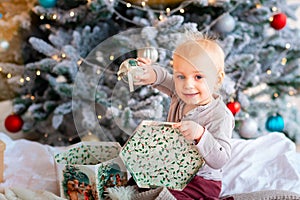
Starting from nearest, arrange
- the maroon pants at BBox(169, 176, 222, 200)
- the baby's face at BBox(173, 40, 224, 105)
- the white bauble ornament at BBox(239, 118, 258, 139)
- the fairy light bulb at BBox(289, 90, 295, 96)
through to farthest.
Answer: the baby's face at BBox(173, 40, 224, 105) → the maroon pants at BBox(169, 176, 222, 200) → the white bauble ornament at BBox(239, 118, 258, 139) → the fairy light bulb at BBox(289, 90, 295, 96)

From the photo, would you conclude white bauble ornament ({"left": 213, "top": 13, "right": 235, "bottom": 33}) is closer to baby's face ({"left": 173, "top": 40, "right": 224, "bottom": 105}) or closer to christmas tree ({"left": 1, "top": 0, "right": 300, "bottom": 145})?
christmas tree ({"left": 1, "top": 0, "right": 300, "bottom": 145})

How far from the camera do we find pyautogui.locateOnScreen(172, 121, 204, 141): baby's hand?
1.18 metres

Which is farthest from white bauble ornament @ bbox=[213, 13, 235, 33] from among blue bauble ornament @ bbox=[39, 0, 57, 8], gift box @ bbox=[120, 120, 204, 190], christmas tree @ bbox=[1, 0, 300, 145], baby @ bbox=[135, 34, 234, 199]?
gift box @ bbox=[120, 120, 204, 190]

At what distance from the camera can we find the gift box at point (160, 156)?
1.21 meters

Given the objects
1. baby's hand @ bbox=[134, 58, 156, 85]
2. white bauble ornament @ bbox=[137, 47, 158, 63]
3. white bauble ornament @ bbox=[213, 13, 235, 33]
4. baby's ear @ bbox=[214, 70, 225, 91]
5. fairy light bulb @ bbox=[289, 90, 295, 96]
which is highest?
white bauble ornament @ bbox=[137, 47, 158, 63]

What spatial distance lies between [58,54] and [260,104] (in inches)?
36.0

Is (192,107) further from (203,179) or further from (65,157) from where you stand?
(65,157)

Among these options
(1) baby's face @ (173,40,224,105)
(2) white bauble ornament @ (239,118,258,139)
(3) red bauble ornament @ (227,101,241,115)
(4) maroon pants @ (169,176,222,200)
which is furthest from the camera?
(2) white bauble ornament @ (239,118,258,139)

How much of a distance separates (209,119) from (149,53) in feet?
0.73

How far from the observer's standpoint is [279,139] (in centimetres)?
183

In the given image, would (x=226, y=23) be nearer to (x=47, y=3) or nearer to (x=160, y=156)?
(x=47, y=3)

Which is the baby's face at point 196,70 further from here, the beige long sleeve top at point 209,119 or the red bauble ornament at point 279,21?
the red bauble ornament at point 279,21

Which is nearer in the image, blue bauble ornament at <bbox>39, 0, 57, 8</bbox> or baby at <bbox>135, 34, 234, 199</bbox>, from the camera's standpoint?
baby at <bbox>135, 34, 234, 199</bbox>

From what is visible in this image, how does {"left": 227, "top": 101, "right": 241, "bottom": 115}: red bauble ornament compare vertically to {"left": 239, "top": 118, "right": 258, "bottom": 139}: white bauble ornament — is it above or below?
above
